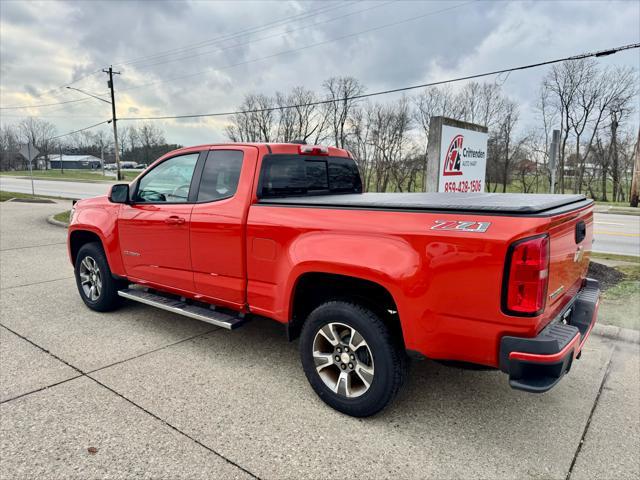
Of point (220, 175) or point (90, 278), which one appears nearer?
point (220, 175)

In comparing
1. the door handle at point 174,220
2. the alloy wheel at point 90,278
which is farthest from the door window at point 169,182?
the alloy wheel at point 90,278

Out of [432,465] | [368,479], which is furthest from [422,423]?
[368,479]

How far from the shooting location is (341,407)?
121 inches

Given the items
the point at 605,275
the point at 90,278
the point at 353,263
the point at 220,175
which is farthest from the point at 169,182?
the point at 605,275

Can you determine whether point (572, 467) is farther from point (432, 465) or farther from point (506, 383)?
point (506, 383)

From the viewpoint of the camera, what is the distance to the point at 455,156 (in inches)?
291

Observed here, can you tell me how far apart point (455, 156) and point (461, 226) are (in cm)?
534

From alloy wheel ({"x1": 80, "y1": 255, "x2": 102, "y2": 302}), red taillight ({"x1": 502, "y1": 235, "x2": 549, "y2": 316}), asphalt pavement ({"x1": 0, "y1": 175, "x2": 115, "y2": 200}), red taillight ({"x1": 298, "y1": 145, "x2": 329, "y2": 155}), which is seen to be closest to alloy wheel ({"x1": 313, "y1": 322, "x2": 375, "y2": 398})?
red taillight ({"x1": 502, "y1": 235, "x2": 549, "y2": 316})

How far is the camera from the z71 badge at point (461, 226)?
237 cm

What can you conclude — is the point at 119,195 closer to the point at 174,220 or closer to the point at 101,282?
the point at 174,220

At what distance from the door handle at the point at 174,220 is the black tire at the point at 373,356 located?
159 centimetres

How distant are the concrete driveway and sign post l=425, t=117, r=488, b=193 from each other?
3310 millimetres

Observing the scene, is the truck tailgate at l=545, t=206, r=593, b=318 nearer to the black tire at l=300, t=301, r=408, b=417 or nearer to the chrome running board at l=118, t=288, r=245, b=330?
the black tire at l=300, t=301, r=408, b=417

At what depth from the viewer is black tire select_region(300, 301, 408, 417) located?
2.81 metres
